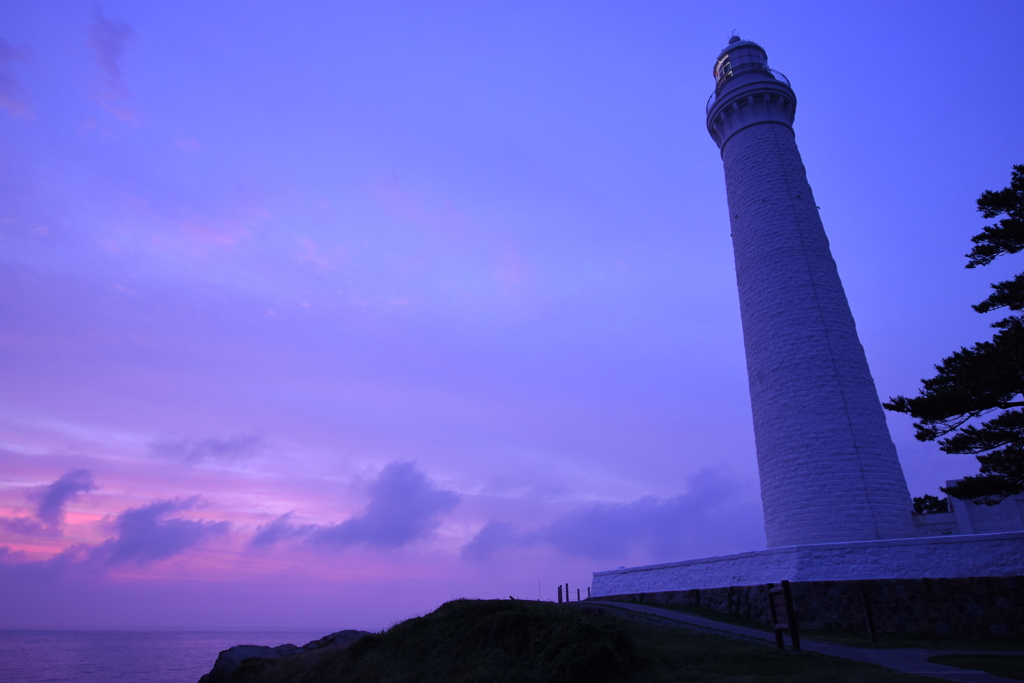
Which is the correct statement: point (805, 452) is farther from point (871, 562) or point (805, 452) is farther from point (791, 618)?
point (791, 618)

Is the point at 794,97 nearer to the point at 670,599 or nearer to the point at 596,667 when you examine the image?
the point at 670,599

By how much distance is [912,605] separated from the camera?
15.5 m

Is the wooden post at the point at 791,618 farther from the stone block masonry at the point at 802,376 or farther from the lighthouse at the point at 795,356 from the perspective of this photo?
the stone block masonry at the point at 802,376

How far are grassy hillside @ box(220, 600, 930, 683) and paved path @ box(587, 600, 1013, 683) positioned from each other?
869 millimetres

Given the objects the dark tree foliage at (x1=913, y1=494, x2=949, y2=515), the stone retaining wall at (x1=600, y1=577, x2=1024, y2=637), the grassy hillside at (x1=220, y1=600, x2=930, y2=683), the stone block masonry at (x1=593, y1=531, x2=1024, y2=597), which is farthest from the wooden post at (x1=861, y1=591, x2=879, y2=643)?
the dark tree foliage at (x1=913, y1=494, x2=949, y2=515)

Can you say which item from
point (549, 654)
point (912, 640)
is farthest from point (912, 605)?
Answer: point (549, 654)

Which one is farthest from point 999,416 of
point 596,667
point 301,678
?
point 301,678

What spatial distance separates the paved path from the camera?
997cm

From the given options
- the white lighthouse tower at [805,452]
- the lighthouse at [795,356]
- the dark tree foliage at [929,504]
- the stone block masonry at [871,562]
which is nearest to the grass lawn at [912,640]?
the white lighthouse tower at [805,452]

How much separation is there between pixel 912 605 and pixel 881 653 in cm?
393

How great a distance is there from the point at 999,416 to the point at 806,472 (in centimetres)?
637

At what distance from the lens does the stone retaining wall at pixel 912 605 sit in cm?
1443

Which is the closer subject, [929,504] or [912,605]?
[912,605]

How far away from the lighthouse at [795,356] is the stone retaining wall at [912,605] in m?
2.65
